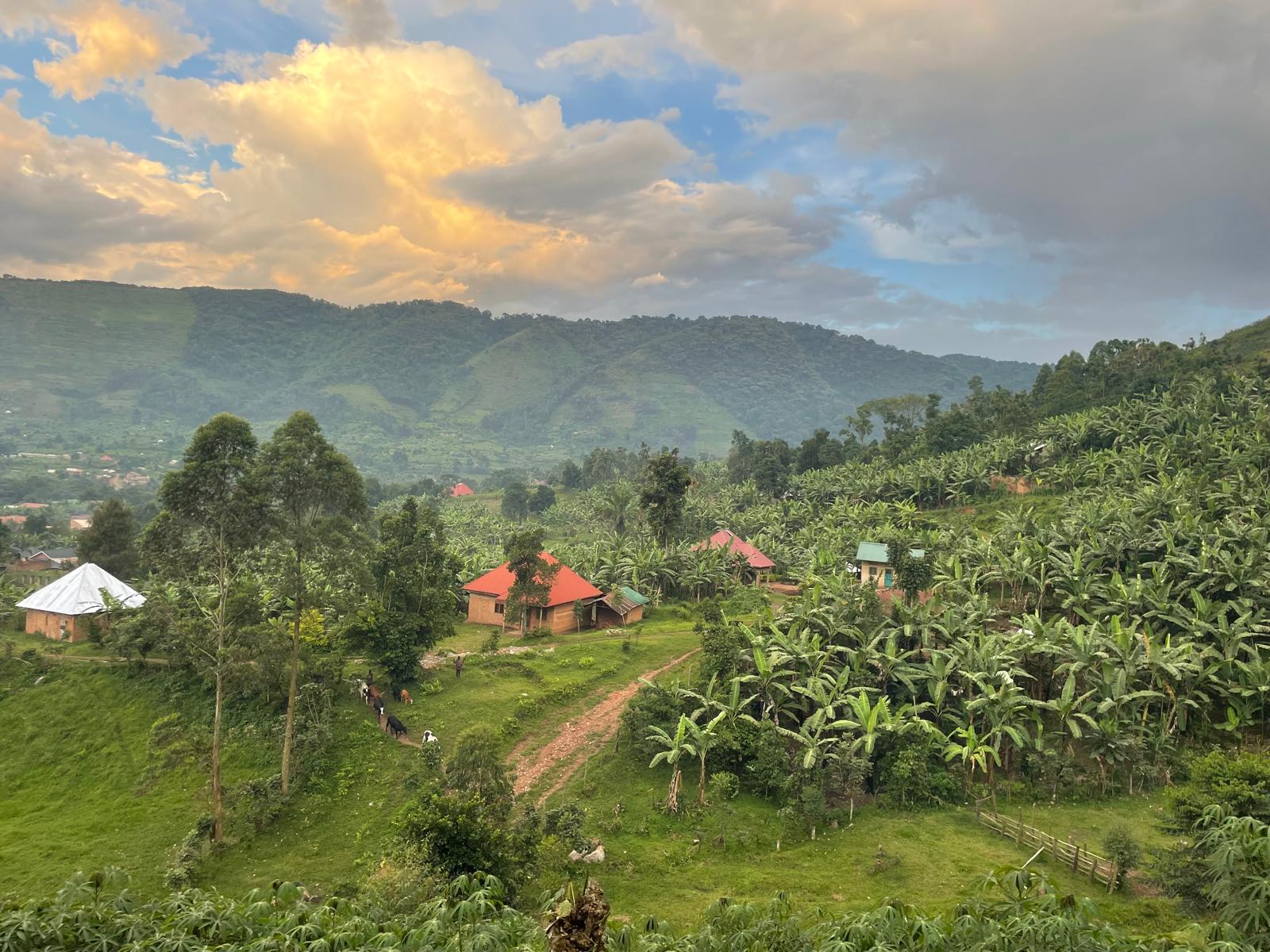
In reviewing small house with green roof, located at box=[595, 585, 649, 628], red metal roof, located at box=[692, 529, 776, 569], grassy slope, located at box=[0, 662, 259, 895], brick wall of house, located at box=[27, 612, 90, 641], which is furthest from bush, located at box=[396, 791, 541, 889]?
red metal roof, located at box=[692, 529, 776, 569]

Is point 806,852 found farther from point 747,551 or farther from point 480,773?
point 747,551

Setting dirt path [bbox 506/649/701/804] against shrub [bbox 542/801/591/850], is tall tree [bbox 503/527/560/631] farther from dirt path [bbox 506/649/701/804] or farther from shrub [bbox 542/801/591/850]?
shrub [bbox 542/801/591/850]

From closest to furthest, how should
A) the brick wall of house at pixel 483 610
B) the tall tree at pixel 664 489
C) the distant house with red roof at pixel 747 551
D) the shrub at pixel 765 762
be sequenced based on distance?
the shrub at pixel 765 762 → the brick wall of house at pixel 483 610 → the tall tree at pixel 664 489 → the distant house with red roof at pixel 747 551

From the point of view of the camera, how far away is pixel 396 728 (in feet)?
77.4

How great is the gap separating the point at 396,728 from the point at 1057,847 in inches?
758

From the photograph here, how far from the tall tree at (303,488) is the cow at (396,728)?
150 inches

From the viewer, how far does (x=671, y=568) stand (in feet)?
152

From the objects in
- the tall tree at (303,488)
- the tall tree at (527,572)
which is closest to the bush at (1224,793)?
the tall tree at (303,488)

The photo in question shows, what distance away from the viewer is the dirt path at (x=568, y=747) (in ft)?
71.3

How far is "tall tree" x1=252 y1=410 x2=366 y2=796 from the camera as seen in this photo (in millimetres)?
19234

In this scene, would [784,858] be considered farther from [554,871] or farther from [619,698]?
[619,698]

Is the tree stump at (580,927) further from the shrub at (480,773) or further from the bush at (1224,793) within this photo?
the bush at (1224,793)

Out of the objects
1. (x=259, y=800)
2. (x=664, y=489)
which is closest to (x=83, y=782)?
(x=259, y=800)

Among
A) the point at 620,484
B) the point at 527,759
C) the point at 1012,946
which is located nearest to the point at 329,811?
the point at 527,759
